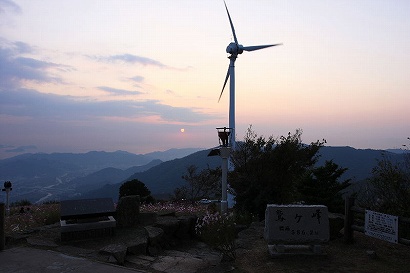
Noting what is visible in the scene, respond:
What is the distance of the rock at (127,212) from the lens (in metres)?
13.8

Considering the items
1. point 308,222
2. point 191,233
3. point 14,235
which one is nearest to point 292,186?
point 191,233

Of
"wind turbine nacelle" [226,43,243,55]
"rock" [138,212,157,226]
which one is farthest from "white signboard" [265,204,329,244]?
"wind turbine nacelle" [226,43,243,55]

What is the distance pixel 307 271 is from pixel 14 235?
31.7 ft

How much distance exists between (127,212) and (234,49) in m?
20.5

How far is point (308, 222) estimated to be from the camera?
10219 millimetres

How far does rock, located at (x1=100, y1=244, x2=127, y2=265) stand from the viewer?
9.75 m

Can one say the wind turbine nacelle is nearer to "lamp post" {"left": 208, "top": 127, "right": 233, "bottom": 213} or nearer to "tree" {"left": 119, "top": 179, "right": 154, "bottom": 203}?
"tree" {"left": 119, "top": 179, "right": 154, "bottom": 203}

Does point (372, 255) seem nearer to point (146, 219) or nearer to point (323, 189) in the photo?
point (146, 219)

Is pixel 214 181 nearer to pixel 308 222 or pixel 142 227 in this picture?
pixel 142 227

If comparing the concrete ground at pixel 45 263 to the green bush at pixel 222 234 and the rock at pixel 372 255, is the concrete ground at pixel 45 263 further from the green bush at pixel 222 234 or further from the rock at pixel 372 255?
the rock at pixel 372 255

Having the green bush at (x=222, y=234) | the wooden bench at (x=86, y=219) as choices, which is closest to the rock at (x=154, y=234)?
the wooden bench at (x=86, y=219)

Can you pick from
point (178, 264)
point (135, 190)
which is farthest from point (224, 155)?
point (135, 190)

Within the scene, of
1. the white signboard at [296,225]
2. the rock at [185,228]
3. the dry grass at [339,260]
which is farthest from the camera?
the rock at [185,228]

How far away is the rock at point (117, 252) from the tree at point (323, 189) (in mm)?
11029
